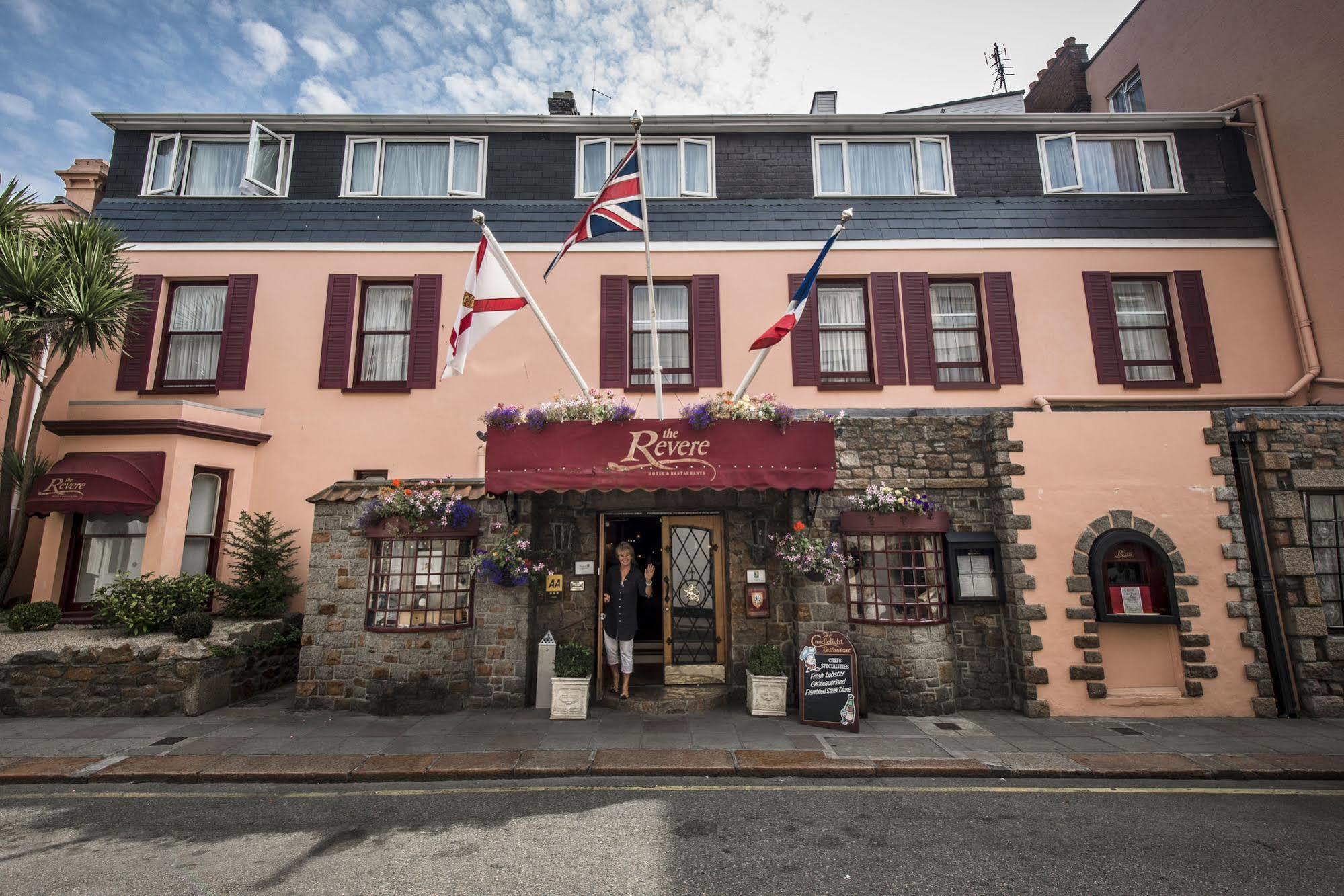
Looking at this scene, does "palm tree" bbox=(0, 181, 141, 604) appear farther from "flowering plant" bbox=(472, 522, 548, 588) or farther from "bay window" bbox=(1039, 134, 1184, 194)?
"bay window" bbox=(1039, 134, 1184, 194)

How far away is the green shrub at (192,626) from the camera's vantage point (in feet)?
29.7

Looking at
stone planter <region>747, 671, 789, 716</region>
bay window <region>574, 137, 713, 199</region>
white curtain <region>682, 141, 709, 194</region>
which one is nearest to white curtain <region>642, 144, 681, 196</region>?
bay window <region>574, 137, 713, 199</region>

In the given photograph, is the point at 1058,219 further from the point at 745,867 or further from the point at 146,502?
the point at 146,502

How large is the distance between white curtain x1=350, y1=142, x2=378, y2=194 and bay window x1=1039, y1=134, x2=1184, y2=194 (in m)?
13.9

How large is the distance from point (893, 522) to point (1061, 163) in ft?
31.1

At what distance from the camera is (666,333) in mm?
12102

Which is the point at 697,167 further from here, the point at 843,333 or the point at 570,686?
the point at 570,686

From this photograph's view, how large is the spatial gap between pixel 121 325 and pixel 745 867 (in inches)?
508

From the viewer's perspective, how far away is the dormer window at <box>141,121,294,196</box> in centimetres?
1289

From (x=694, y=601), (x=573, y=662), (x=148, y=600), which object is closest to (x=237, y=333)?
(x=148, y=600)

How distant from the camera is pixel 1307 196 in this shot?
1184 centimetres

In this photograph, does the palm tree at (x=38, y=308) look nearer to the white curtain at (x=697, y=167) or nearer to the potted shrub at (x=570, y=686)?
the potted shrub at (x=570, y=686)

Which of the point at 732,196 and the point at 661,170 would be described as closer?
the point at 732,196

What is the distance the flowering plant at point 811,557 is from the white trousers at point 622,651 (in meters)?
2.58
